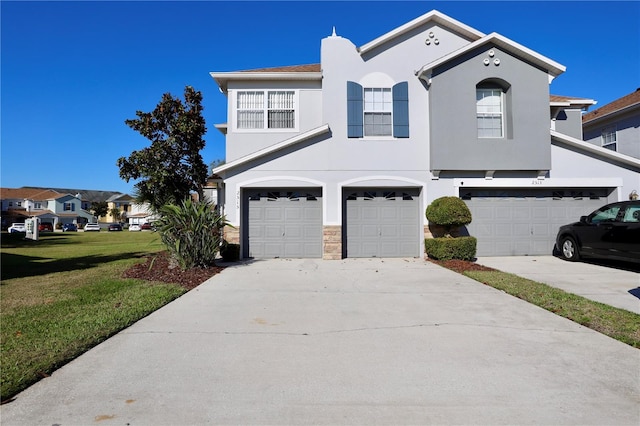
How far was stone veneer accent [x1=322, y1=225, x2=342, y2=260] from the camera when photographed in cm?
1252

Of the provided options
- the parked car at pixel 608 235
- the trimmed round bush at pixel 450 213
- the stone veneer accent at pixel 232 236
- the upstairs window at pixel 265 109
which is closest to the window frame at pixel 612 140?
the parked car at pixel 608 235

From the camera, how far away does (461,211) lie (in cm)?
1156

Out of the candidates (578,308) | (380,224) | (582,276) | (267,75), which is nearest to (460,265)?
(582,276)

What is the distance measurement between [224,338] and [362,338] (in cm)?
179

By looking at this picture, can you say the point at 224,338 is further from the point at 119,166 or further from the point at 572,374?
the point at 119,166

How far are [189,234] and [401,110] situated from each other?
26.1 ft

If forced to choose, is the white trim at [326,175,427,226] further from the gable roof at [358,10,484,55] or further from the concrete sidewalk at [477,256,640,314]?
the gable roof at [358,10,484,55]

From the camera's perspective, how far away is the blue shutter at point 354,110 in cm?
1277

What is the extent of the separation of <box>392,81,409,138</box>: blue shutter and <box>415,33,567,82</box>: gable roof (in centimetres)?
73

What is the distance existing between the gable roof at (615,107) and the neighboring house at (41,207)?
247 ft

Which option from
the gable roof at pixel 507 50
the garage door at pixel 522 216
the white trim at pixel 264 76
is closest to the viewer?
the gable roof at pixel 507 50

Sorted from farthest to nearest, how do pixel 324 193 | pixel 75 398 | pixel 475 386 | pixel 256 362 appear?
pixel 324 193, pixel 256 362, pixel 475 386, pixel 75 398

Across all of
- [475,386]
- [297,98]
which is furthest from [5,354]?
[297,98]

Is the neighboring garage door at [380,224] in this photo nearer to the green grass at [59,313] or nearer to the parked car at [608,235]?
the parked car at [608,235]
